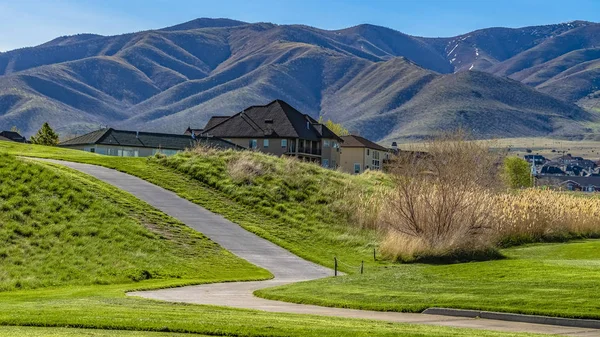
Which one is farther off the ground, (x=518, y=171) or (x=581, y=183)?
(x=518, y=171)

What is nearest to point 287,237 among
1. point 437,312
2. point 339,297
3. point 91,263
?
point 91,263

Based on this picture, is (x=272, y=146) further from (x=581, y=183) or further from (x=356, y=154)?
(x=581, y=183)

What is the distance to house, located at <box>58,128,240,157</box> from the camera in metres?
90.8

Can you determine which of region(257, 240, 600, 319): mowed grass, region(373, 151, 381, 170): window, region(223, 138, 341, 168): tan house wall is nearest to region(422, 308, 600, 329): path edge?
region(257, 240, 600, 319): mowed grass

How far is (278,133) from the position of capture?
336 ft

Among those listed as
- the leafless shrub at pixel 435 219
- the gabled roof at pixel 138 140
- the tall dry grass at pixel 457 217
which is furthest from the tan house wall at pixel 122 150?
the leafless shrub at pixel 435 219

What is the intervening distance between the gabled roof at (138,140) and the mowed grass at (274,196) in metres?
29.3

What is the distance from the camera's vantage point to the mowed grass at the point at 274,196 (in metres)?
42.5

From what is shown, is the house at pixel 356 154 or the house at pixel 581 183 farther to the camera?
the house at pixel 581 183

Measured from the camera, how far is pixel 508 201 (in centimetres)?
4391

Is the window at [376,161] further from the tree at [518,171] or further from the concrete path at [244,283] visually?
the concrete path at [244,283]

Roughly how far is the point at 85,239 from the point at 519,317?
2029cm

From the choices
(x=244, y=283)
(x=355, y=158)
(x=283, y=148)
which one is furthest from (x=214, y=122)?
(x=244, y=283)

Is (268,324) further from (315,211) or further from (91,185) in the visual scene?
(315,211)
